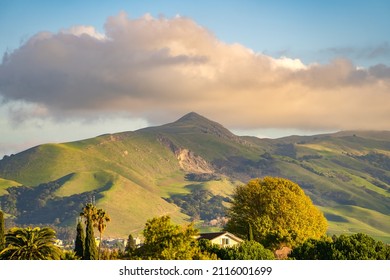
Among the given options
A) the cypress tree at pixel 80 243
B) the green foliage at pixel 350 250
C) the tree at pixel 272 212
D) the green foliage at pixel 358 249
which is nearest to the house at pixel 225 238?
the tree at pixel 272 212

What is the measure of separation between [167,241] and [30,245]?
62.7 feet

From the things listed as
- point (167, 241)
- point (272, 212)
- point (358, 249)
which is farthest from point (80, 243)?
point (272, 212)

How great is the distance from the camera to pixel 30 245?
277ft

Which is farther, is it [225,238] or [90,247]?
[225,238]

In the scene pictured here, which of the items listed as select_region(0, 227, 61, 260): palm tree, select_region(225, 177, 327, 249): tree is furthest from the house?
select_region(0, 227, 61, 260): palm tree

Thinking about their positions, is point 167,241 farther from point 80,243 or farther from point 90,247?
point 80,243

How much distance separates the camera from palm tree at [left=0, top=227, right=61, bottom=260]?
272 feet

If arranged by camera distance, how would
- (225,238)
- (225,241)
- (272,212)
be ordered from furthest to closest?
(272,212) → (225,238) → (225,241)
